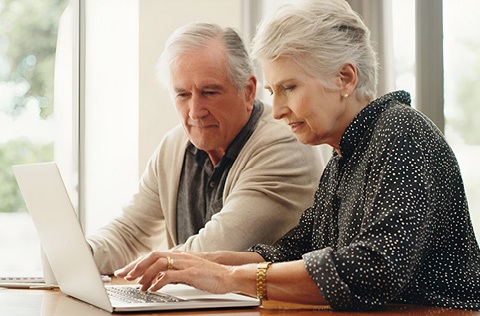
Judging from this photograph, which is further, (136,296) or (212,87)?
(212,87)

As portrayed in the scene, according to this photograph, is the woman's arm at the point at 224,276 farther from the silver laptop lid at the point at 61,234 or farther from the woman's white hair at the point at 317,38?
the woman's white hair at the point at 317,38

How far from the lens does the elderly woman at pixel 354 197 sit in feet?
4.93

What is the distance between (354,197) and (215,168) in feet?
2.84

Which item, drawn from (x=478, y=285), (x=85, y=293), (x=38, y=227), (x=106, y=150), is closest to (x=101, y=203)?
(x=106, y=150)

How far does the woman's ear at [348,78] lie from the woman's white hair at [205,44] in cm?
68

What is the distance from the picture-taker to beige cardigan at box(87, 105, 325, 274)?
A: 7.49 ft

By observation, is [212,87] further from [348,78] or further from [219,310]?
[219,310]

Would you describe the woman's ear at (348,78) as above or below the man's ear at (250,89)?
above

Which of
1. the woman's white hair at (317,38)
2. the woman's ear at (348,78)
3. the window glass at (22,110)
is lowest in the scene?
the window glass at (22,110)

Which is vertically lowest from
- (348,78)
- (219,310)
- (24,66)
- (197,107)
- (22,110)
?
(22,110)

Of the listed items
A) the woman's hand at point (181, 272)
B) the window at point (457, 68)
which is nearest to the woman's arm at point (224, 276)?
the woman's hand at point (181, 272)

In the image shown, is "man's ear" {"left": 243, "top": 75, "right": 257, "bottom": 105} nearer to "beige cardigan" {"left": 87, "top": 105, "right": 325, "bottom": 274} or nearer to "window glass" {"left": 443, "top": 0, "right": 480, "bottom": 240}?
"beige cardigan" {"left": 87, "top": 105, "right": 325, "bottom": 274}

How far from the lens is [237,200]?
2.32 m

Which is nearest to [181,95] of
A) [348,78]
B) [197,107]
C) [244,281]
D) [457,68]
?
[197,107]
